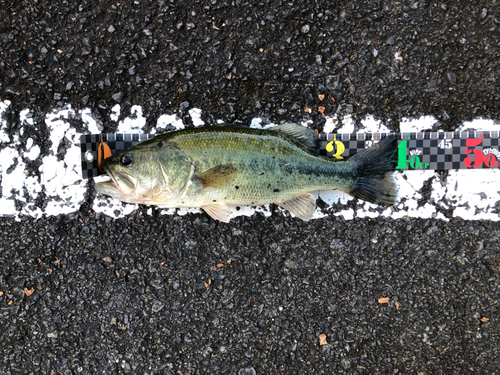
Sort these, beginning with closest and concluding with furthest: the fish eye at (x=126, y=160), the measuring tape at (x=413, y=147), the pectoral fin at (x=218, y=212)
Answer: the fish eye at (x=126, y=160) → the pectoral fin at (x=218, y=212) → the measuring tape at (x=413, y=147)

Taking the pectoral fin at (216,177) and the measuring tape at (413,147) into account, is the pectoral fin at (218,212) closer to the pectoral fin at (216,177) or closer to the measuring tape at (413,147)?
the pectoral fin at (216,177)

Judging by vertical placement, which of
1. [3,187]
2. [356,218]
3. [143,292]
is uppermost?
[3,187]

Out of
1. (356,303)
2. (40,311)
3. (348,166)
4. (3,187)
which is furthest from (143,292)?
(348,166)

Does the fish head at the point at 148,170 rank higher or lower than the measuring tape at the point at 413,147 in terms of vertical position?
lower

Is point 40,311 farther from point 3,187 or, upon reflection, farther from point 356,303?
point 356,303

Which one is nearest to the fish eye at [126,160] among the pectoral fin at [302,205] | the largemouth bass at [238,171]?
the largemouth bass at [238,171]

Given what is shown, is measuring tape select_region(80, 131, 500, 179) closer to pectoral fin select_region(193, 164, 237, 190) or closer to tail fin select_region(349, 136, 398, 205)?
tail fin select_region(349, 136, 398, 205)

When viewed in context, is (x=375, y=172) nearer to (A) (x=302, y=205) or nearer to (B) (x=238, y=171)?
(A) (x=302, y=205)
